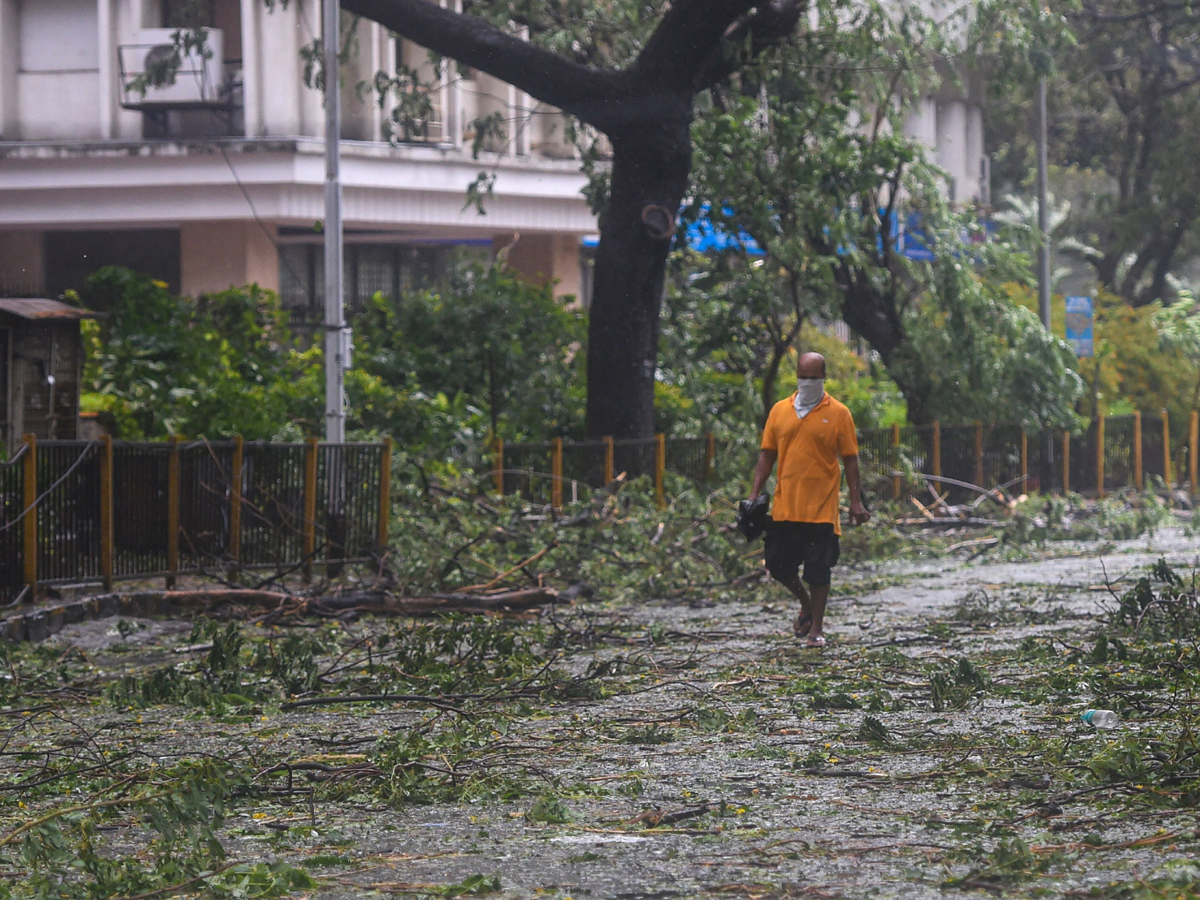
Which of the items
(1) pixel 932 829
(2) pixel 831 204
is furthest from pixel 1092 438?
(1) pixel 932 829

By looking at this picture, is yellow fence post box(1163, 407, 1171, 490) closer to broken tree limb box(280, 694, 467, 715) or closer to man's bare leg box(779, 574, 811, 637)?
man's bare leg box(779, 574, 811, 637)

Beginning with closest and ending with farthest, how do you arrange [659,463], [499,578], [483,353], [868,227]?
[499,578], [659,463], [483,353], [868,227]

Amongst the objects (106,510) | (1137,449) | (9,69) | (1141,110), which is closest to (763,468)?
(106,510)

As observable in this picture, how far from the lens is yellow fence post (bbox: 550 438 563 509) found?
18953mm

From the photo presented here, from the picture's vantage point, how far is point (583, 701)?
8859 millimetres

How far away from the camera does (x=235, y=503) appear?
14.7 meters

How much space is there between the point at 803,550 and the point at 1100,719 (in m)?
3.79

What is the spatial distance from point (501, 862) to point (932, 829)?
4.61 feet

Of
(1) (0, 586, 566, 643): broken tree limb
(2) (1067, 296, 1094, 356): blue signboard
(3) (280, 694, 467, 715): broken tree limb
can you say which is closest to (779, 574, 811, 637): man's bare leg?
(1) (0, 586, 566, 643): broken tree limb

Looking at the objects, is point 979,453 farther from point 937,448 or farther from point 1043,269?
point 1043,269

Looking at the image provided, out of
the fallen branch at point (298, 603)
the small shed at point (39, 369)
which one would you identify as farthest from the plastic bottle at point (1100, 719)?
the small shed at point (39, 369)

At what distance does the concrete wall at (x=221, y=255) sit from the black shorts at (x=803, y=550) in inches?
752

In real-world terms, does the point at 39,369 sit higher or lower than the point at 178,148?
lower

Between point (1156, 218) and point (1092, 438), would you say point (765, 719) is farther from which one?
point (1156, 218)
